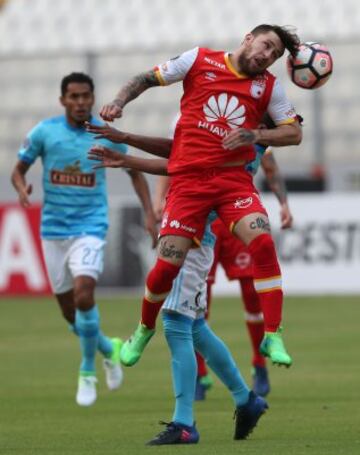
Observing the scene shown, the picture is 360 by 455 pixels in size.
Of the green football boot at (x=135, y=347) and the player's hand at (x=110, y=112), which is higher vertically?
the player's hand at (x=110, y=112)

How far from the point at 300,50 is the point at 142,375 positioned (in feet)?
15.8

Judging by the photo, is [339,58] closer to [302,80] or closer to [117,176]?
[117,176]

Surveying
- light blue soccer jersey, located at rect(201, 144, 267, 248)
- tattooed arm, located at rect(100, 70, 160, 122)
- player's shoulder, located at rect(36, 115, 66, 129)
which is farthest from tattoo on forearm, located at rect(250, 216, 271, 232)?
player's shoulder, located at rect(36, 115, 66, 129)

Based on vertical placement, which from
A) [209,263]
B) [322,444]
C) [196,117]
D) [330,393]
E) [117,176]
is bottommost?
[117,176]

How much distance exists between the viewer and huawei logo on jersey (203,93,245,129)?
302 inches

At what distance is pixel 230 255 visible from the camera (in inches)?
426

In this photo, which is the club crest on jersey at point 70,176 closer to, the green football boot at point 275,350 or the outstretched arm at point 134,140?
the outstretched arm at point 134,140

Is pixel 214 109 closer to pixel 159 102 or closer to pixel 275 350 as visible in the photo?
pixel 275 350

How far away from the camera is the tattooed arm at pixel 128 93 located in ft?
23.8

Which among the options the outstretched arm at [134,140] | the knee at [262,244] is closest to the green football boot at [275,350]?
the knee at [262,244]

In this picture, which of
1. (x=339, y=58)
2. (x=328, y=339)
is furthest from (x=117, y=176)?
(x=328, y=339)

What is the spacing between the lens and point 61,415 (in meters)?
9.30

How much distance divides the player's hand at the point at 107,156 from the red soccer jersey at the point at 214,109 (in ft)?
0.96

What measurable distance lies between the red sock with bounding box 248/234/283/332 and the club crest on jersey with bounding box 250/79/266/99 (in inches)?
33.6
